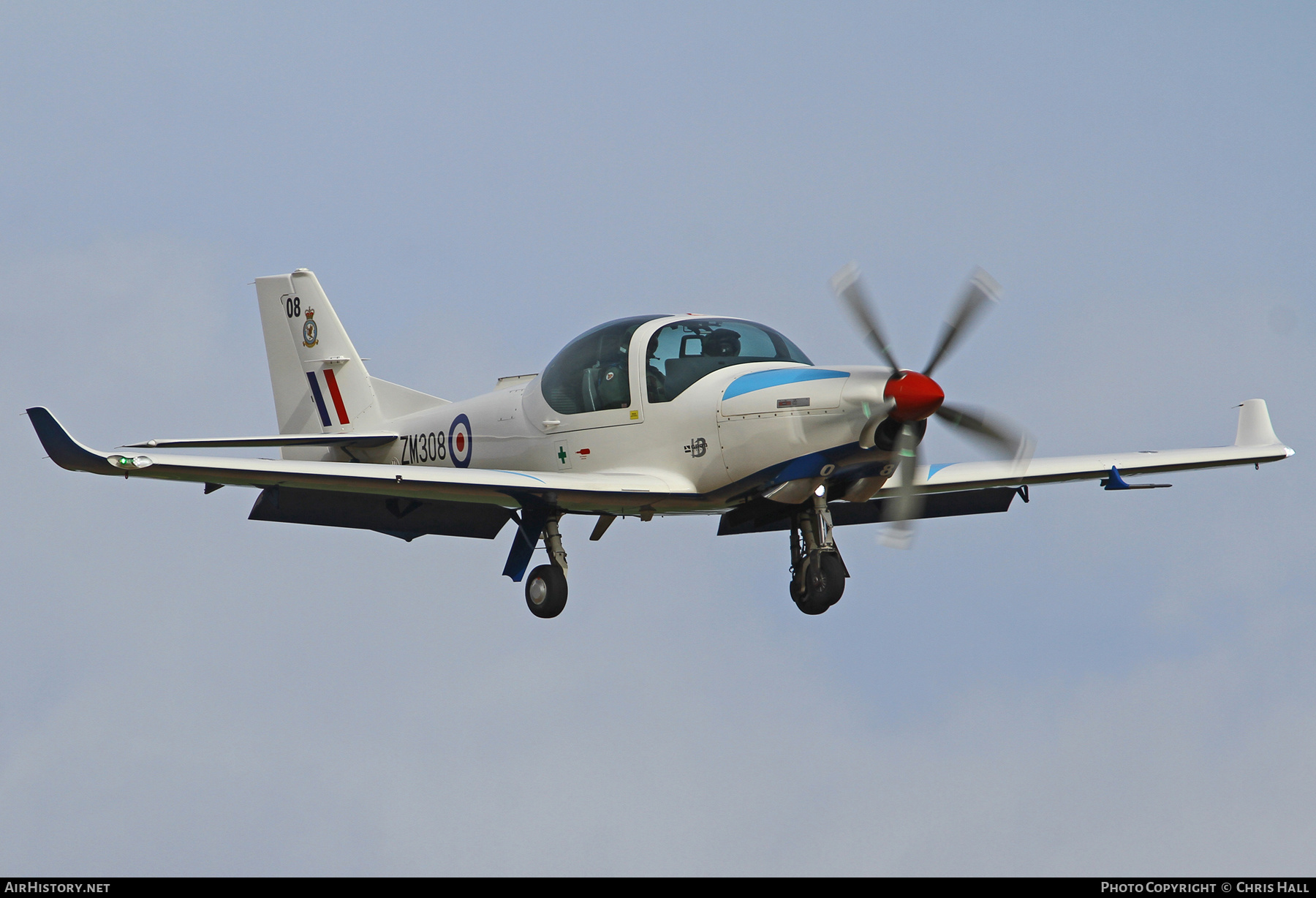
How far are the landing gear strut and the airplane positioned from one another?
2cm

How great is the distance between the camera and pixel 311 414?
72.3ft

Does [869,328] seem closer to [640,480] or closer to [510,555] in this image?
[640,480]

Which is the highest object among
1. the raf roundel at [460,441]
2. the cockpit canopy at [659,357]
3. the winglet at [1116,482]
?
the cockpit canopy at [659,357]

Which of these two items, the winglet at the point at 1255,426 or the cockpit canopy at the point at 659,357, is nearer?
the cockpit canopy at the point at 659,357

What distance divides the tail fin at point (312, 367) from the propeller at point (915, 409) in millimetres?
8200

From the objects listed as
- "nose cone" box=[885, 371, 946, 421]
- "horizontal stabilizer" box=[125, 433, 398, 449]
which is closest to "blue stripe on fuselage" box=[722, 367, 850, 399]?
"nose cone" box=[885, 371, 946, 421]

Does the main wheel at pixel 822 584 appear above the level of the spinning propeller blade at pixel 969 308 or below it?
below

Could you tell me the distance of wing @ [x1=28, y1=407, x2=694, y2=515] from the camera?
13734 mm

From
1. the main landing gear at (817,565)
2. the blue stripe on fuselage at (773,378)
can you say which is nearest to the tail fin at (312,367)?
the blue stripe on fuselage at (773,378)

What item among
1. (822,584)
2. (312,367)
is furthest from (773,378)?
(312,367)

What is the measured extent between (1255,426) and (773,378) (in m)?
8.17

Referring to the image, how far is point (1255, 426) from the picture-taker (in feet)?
66.3

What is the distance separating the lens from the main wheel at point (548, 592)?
16.9 m

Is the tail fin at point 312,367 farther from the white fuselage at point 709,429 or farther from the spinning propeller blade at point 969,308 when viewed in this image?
the spinning propeller blade at point 969,308
